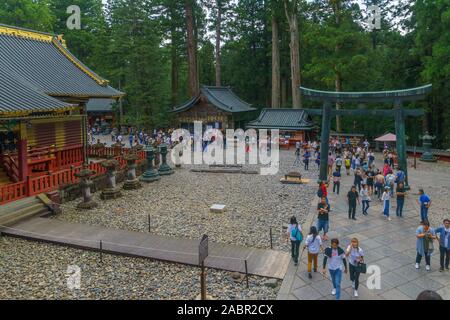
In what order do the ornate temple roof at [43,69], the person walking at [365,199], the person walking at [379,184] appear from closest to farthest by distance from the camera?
the person walking at [365,199] → the person walking at [379,184] → the ornate temple roof at [43,69]

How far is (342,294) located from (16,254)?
9.38 m

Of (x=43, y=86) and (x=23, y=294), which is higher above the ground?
(x=43, y=86)

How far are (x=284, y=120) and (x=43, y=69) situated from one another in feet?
72.8

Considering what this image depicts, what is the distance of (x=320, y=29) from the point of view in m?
38.0

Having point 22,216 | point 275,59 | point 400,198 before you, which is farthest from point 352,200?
point 275,59

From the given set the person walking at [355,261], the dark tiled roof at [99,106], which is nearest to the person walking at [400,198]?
the person walking at [355,261]

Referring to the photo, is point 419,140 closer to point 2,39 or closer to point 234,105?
point 234,105

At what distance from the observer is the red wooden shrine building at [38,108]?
1552 centimetres

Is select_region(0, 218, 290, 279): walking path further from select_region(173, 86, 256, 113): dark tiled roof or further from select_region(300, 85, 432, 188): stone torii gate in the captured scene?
select_region(173, 86, 256, 113): dark tiled roof

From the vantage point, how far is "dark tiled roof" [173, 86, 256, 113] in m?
39.3

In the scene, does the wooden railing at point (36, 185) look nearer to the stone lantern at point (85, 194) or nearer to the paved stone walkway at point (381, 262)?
the stone lantern at point (85, 194)


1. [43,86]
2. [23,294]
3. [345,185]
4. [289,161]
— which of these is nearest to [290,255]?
[23,294]

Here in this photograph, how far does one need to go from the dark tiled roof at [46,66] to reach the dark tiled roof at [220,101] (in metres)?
16.5

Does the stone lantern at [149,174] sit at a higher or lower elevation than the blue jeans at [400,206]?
higher
